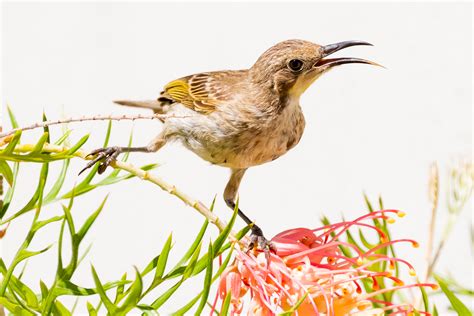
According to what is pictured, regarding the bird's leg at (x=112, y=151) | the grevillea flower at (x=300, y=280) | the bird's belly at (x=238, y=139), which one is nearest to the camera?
the grevillea flower at (x=300, y=280)

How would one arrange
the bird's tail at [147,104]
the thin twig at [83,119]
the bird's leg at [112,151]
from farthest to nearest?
the bird's tail at [147,104], the bird's leg at [112,151], the thin twig at [83,119]

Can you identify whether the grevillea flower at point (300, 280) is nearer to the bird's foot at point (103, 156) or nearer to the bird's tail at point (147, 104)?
the bird's foot at point (103, 156)

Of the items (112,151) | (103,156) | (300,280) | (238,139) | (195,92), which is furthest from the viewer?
(195,92)

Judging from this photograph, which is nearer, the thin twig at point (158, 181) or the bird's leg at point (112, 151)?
the thin twig at point (158, 181)

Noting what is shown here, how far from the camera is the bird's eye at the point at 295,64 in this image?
2496mm

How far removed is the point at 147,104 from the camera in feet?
9.91

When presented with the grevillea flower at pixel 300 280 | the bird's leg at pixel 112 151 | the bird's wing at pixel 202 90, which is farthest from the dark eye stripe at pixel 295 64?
the grevillea flower at pixel 300 280

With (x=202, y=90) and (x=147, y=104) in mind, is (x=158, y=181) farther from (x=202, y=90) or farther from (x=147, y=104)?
(x=147, y=104)

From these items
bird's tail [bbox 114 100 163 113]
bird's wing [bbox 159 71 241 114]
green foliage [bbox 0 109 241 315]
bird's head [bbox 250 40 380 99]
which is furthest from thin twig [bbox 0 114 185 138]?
bird's tail [bbox 114 100 163 113]

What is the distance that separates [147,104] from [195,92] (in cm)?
36

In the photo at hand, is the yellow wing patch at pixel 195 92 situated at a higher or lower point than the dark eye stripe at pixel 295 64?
lower

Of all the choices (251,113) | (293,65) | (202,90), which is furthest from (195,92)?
(293,65)

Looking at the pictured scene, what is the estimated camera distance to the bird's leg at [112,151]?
1658 mm

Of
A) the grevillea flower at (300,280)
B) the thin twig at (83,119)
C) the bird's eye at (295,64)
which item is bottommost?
Answer: the grevillea flower at (300,280)
